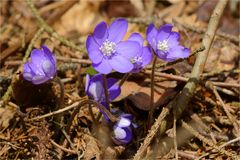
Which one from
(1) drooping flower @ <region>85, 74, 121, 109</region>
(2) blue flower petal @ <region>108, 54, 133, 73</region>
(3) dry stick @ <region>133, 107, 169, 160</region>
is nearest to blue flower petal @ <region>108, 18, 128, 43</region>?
(2) blue flower petal @ <region>108, 54, 133, 73</region>

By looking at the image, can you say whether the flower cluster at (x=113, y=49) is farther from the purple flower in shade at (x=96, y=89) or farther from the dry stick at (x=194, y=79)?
the dry stick at (x=194, y=79)

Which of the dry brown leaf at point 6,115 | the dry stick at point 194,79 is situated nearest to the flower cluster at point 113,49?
the dry stick at point 194,79

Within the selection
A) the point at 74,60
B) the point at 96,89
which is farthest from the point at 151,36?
the point at 74,60

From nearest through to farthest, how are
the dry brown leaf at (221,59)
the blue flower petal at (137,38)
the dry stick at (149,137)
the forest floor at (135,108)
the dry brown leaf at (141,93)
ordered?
the dry stick at (149,137)
the blue flower petal at (137,38)
the forest floor at (135,108)
the dry brown leaf at (141,93)
the dry brown leaf at (221,59)

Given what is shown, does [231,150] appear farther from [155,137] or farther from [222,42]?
[222,42]

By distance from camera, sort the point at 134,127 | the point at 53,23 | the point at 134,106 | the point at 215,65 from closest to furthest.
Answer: the point at 134,127
the point at 134,106
the point at 215,65
the point at 53,23

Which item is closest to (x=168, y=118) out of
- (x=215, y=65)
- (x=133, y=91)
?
(x=133, y=91)

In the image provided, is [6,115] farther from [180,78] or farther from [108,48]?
[180,78]
